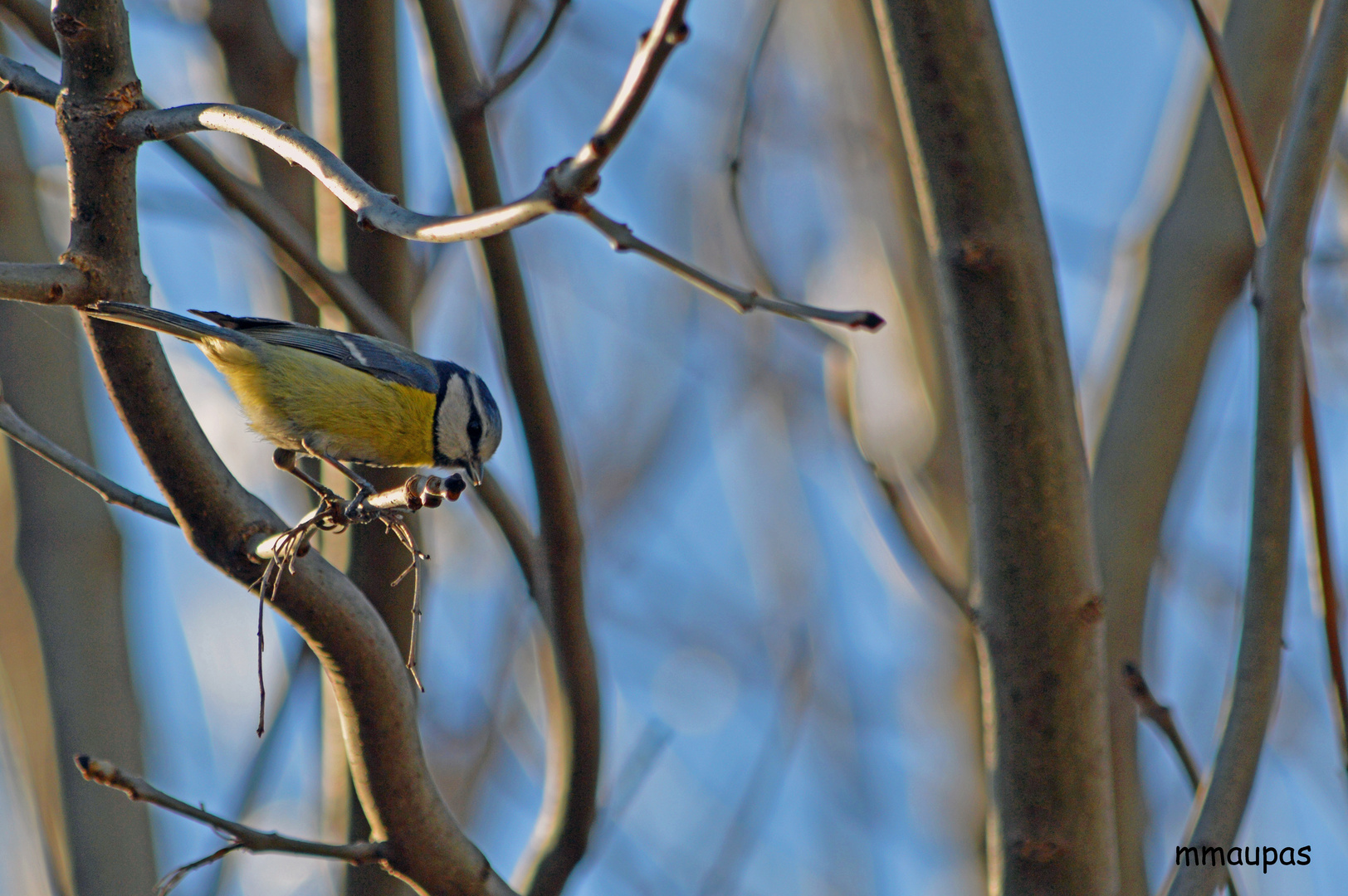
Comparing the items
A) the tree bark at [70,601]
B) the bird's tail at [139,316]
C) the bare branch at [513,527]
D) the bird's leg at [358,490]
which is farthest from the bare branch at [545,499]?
the tree bark at [70,601]

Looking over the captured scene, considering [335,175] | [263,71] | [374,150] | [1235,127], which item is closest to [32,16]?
[374,150]

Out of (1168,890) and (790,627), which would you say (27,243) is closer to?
(1168,890)

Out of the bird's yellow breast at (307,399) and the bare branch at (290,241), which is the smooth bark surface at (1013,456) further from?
the bird's yellow breast at (307,399)

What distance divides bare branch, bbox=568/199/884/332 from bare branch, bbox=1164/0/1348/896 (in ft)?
4.01

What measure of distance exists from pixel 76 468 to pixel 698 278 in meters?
1.35

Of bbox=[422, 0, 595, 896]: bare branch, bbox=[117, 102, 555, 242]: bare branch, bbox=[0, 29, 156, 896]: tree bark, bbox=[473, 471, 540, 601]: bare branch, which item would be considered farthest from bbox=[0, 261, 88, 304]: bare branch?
bbox=[0, 29, 156, 896]: tree bark

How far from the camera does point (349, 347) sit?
8.61 ft

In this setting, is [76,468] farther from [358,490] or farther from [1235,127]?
[1235,127]

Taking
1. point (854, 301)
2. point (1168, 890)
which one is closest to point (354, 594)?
point (1168, 890)

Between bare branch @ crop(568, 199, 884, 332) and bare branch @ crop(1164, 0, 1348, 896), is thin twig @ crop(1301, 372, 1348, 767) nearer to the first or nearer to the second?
bare branch @ crop(1164, 0, 1348, 896)

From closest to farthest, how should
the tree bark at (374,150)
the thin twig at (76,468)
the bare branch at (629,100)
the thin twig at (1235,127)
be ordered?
the bare branch at (629,100), the thin twig at (76,468), the thin twig at (1235,127), the tree bark at (374,150)

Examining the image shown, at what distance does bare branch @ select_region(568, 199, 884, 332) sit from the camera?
2.98 ft

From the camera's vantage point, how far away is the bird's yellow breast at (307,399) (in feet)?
8.37

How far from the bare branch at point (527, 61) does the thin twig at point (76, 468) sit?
47.9 inches
